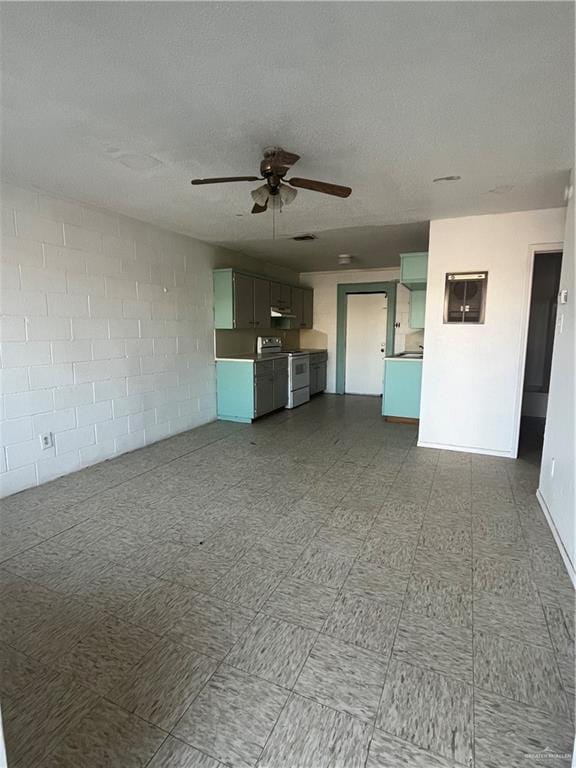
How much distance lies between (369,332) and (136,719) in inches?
272

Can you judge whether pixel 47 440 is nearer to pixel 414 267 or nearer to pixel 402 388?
pixel 402 388

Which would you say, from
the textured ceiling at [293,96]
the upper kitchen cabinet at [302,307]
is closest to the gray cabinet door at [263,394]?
the upper kitchen cabinet at [302,307]

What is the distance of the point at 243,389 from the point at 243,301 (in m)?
1.27

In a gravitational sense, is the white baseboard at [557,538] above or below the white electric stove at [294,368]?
below

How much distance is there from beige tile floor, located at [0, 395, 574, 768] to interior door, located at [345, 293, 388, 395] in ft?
14.4

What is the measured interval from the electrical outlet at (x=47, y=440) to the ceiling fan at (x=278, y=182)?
2451 millimetres

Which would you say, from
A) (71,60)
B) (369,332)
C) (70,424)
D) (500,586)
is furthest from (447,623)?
(369,332)

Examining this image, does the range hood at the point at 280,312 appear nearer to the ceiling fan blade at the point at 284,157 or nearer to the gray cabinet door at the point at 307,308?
the gray cabinet door at the point at 307,308

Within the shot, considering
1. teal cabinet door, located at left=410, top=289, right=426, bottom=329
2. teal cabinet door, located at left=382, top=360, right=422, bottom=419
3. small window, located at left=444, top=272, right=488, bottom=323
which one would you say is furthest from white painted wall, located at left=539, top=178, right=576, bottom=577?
teal cabinet door, located at left=410, top=289, right=426, bottom=329

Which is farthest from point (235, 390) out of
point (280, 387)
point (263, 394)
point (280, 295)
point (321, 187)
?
point (321, 187)

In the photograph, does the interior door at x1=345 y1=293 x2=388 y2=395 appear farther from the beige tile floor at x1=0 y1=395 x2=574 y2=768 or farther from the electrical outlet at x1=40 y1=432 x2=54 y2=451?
the electrical outlet at x1=40 y1=432 x2=54 y2=451

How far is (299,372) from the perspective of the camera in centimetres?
666

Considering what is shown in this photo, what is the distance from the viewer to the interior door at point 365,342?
7.46 metres

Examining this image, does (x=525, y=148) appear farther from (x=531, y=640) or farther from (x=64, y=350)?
(x=64, y=350)
